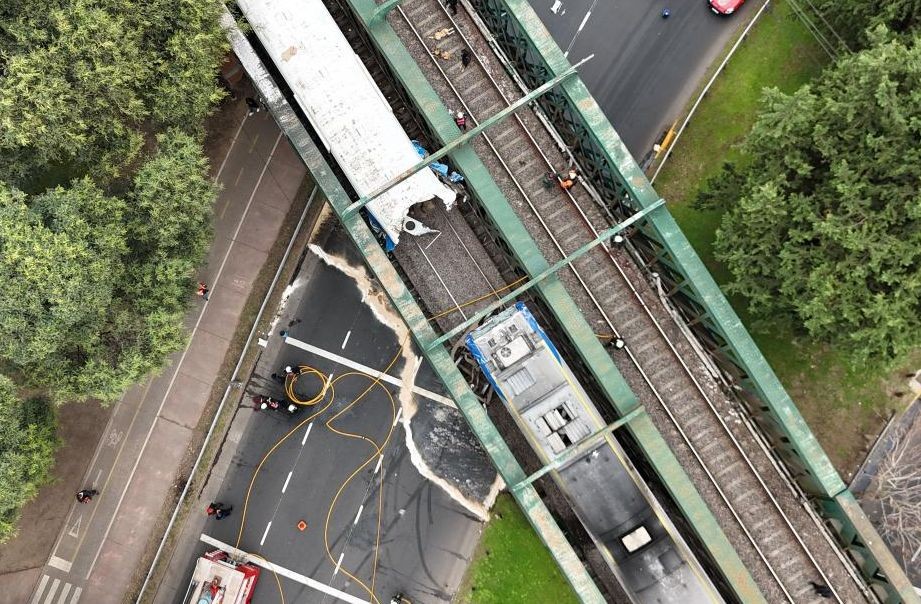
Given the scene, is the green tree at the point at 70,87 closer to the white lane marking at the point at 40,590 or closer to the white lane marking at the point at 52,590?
the white lane marking at the point at 52,590

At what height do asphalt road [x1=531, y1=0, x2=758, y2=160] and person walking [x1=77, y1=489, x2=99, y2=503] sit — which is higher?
asphalt road [x1=531, y1=0, x2=758, y2=160]

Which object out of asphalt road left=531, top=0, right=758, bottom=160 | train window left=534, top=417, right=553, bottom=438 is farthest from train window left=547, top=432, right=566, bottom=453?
asphalt road left=531, top=0, right=758, bottom=160

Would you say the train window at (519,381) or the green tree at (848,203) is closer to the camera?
the green tree at (848,203)

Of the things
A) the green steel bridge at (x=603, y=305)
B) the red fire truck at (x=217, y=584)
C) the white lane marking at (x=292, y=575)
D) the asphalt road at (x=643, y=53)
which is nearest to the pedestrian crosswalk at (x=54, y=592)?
the red fire truck at (x=217, y=584)

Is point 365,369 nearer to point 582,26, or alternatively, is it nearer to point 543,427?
point 543,427

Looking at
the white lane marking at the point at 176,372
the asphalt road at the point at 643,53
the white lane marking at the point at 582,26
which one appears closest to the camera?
the white lane marking at the point at 176,372

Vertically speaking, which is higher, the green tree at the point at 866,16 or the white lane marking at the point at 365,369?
the green tree at the point at 866,16

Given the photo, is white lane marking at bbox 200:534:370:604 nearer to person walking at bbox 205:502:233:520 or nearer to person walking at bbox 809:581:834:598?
person walking at bbox 205:502:233:520
